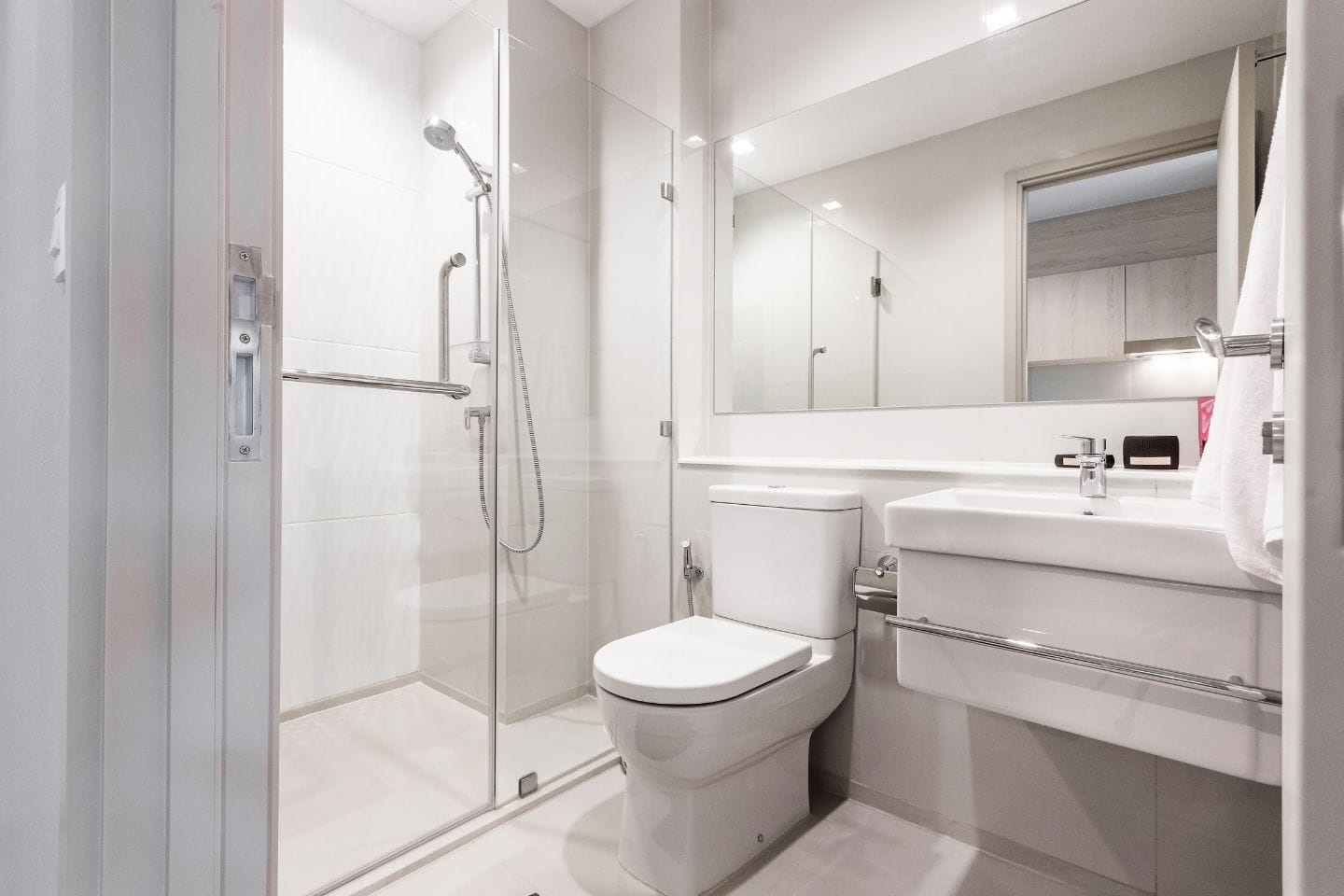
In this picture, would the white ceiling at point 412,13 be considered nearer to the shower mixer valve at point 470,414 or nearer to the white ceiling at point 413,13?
the white ceiling at point 413,13

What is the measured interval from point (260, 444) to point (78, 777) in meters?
0.27

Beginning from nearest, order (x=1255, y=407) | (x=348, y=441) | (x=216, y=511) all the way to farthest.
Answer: (x=216, y=511) < (x=1255, y=407) < (x=348, y=441)

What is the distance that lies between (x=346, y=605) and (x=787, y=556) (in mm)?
1103

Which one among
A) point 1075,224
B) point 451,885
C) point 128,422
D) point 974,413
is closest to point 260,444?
point 128,422

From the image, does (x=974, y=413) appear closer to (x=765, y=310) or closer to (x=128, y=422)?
(x=765, y=310)

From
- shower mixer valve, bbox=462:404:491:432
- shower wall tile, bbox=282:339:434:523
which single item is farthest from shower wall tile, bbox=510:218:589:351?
shower wall tile, bbox=282:339:434:523

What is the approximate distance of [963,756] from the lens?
1.56m

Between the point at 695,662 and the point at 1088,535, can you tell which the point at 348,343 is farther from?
the point at 1088,535

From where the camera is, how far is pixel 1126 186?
1514mm

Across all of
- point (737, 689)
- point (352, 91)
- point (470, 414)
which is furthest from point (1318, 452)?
point (352, 91)

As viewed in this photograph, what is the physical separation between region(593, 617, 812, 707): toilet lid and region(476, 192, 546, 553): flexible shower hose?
450 millimetres

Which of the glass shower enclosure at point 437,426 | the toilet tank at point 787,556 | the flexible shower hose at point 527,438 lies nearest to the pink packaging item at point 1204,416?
the toilet tank at point 787,556

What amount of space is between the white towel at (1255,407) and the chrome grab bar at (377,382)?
1562 mm

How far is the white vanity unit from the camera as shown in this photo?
3.11 feet
